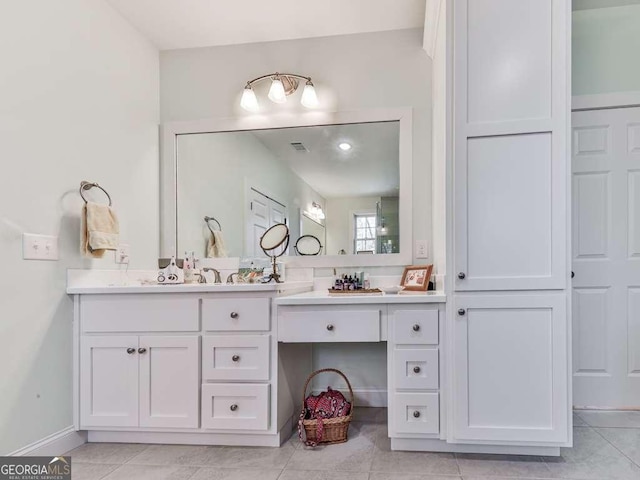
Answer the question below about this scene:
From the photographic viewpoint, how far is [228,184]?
2.81 m

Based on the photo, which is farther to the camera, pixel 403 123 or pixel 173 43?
pixel 173 43

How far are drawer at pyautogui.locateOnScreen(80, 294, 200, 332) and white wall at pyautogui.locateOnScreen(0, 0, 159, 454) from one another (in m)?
0.15

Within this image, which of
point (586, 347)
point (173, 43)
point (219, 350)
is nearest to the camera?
point (219, 350)

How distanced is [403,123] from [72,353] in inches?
88.3

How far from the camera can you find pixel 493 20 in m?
1.88

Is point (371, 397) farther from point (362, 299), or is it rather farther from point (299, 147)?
point (299, 147)

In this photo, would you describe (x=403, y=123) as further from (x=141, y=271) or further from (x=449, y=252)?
(x=141, y=271)

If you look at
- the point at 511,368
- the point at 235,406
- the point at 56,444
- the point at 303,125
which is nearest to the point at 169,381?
the point at 235,406

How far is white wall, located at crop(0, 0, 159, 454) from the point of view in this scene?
180cm

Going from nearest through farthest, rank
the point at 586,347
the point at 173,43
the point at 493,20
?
the point at 493,20
the point at 586,347
the point at 173,43

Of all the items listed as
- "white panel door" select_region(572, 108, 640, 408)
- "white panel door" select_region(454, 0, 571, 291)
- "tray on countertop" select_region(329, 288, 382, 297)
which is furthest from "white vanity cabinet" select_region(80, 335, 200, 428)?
"white panel door" select_region(572, 108, 640, 408)

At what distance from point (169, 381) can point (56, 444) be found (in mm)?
571

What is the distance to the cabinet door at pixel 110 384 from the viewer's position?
205 centimetres

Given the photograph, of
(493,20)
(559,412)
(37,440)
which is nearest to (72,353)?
(37,440)
